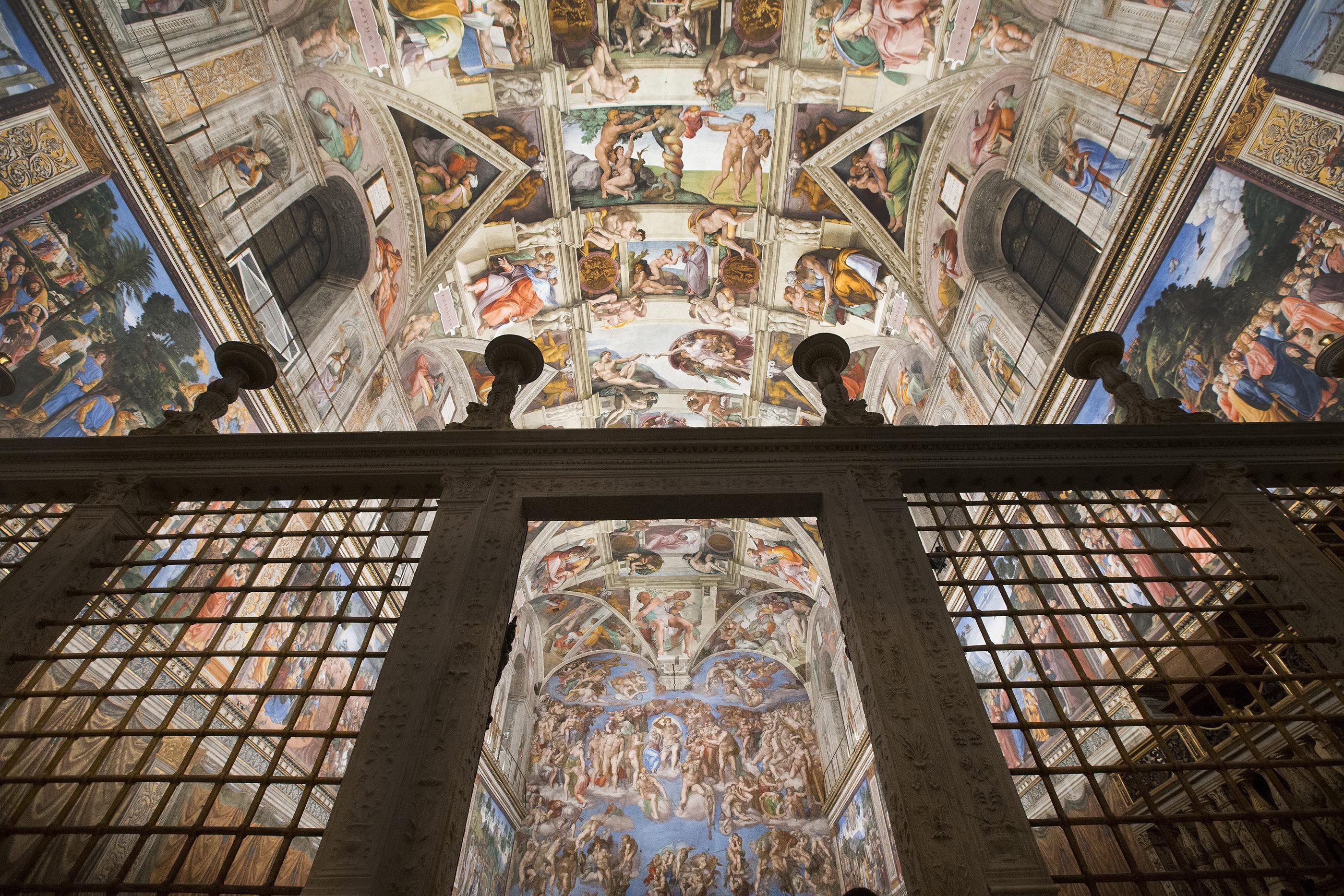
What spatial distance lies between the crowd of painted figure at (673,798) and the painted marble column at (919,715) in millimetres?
16529

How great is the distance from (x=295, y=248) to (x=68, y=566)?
312 inches

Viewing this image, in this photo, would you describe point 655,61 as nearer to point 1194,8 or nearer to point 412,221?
point 412,221

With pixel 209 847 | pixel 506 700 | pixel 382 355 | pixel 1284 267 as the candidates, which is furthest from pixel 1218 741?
pixel 506 700

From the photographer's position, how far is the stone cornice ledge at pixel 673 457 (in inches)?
148

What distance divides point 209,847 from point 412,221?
9.49m

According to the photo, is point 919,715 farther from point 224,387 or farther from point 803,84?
point 803,84

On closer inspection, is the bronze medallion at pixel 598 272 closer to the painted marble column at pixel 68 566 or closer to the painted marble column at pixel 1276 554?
the painted marble column at pixel 68 566

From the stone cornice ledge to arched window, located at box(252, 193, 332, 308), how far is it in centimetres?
647

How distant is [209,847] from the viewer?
28.4 feet

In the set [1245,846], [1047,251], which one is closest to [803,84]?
[1047,251]

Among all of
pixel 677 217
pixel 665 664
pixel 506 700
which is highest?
pixel 677 217

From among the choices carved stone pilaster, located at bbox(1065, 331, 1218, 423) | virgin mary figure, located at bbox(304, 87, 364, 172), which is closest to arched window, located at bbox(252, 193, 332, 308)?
virgin mary figure, located at bbox(304, 87, 364, 172)

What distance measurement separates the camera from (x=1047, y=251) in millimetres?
9875

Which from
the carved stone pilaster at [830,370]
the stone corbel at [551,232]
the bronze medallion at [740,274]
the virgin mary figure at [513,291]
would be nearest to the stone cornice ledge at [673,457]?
the carved stone pilaster at [830,370]
